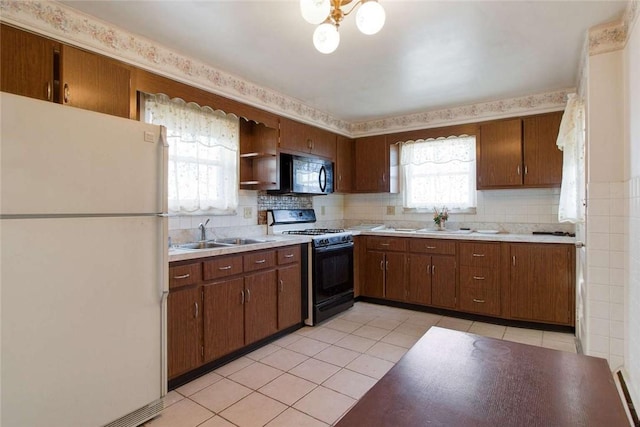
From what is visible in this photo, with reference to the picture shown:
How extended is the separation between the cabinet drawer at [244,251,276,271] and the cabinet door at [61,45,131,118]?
1.35 m

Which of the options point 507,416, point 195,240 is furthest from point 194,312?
point 507,416

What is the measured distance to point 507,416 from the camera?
76 cm

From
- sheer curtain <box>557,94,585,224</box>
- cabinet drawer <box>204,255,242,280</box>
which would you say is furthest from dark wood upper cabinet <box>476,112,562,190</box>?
cabinet drawer <box>204,255,242,280</box>

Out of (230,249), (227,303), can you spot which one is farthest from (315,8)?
(227,303)

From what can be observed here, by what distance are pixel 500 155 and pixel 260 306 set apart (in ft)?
9.80

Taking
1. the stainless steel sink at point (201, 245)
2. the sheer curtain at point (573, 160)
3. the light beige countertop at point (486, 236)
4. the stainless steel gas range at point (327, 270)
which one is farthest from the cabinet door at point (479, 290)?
the stainless steel sink at point (201, 245)

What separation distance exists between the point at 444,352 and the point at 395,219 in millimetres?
3647

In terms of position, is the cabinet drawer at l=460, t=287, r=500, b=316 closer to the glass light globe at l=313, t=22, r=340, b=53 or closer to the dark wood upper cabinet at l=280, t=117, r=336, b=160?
the dark wood upper cabinet at l=280, t=117, r=336, b=160

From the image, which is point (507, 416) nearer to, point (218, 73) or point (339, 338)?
point (339, 338)

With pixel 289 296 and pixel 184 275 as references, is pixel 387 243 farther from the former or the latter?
pixel 184 275

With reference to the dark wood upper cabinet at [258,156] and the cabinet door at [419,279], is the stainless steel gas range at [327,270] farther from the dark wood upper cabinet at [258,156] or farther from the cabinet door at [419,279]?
the cabinet door at [419,279]

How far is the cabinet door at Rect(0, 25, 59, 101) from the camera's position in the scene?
177 centimetres

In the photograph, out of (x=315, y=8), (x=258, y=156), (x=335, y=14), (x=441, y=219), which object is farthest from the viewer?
(x=441, y=219)

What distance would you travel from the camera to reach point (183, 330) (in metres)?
2.28
